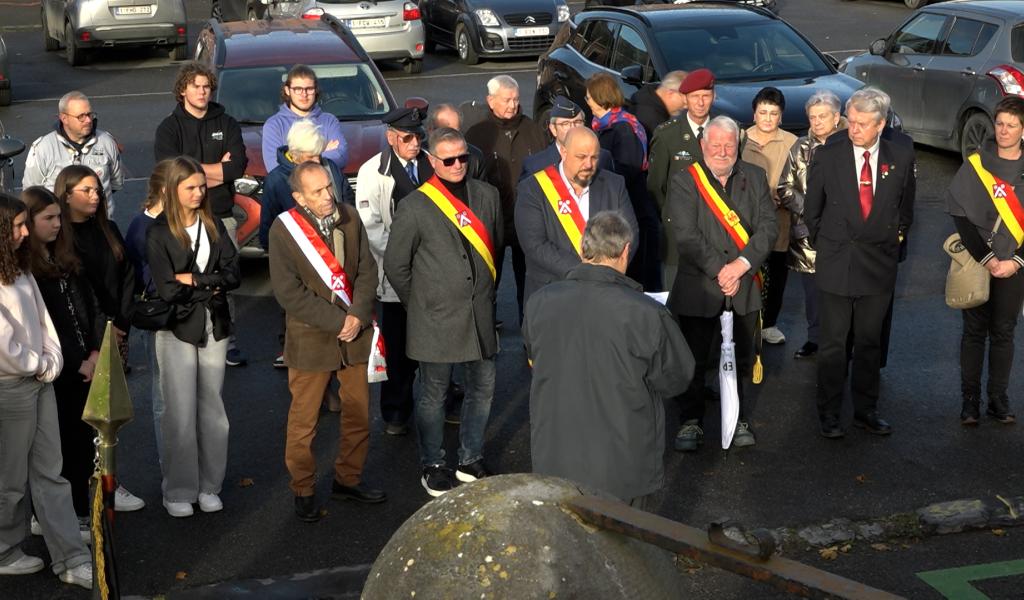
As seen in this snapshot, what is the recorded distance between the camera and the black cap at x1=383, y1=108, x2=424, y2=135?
8828 millimetres

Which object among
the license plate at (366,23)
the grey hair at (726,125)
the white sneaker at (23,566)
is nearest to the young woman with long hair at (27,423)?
the white sneaker at (23,566)

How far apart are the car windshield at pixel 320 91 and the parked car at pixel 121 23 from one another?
11903mm

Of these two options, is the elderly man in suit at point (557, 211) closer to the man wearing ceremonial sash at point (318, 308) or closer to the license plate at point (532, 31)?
the man wearing ceremonial sash at point (318, 308)

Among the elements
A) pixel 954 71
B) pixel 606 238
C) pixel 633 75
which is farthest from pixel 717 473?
pixel 954 71

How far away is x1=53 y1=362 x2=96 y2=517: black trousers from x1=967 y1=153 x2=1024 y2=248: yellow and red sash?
531 centimetres

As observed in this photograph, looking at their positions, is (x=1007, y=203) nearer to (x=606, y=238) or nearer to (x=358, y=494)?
(x=606, y=238)

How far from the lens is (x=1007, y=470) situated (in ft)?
27.0

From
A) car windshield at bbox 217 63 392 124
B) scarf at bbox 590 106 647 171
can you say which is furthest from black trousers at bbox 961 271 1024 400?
car windshield at bbox 217 63 392 124

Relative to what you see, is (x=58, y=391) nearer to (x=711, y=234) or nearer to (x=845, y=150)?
(x=711, y=234)

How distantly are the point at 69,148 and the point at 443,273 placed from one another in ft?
9.94

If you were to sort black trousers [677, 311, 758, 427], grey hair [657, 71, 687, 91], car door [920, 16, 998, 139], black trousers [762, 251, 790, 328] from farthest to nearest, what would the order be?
car door [920, 16, 998, 139], grey hair [657, 71, 687, 91], black trousers [762, 251, 790, 328], black trousers [677, 311, 758, 427]

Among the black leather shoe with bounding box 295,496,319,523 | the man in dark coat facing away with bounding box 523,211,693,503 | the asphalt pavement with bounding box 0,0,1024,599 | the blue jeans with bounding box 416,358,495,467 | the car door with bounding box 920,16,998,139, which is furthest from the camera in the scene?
the car door with bounding box 920,16,998,139

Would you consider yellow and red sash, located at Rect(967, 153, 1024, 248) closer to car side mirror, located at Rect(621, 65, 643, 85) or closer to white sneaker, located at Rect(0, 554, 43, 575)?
white sneaker, located at Rect(0, 554, 43, 575)

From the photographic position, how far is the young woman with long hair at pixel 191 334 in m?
7.46
